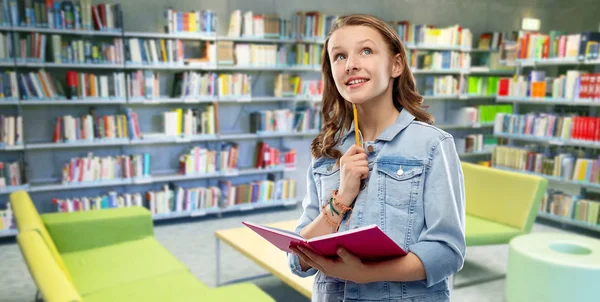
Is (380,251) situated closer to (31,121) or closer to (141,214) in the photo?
(141,214)

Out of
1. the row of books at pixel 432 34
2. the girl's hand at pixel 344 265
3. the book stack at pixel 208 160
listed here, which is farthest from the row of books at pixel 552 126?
the girl's hand at pixel 344 265

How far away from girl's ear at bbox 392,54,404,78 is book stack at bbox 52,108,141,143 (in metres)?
3.95

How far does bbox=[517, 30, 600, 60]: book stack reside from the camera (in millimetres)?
4602

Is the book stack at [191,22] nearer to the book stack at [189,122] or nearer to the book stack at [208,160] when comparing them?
the book stack at [189,122]

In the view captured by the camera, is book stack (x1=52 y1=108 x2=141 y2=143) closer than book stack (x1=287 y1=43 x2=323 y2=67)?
Yes

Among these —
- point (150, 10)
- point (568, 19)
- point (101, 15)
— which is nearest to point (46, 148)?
point (101, 15)

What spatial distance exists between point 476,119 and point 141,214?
5.02m

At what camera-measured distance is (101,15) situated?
4371 mm

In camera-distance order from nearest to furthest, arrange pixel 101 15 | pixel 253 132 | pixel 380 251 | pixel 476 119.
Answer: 1. pixel 380 251
2. pixel 101 15
3. pixel 253 132
4. pixel 476 119

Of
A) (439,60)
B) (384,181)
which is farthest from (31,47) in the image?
(439,60)

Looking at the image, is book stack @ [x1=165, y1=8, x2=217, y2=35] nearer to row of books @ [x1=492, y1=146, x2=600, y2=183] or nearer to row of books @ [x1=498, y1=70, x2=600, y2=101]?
row of books @ [x1=498, y1=70, x2=600, y2=101]

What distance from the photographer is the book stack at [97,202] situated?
14.5 ft

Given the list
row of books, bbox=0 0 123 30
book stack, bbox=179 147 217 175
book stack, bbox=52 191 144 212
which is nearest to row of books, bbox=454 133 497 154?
book stack, bbox=179 147 217 175

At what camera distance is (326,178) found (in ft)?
3.67
